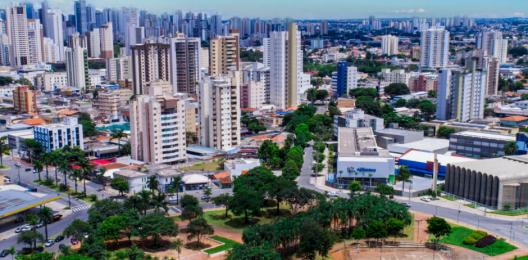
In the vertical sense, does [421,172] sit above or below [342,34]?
below

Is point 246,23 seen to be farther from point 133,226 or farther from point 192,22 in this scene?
point 133,226

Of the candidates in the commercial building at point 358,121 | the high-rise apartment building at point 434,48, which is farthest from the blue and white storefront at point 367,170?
the high-rise apartment building at point 434,48

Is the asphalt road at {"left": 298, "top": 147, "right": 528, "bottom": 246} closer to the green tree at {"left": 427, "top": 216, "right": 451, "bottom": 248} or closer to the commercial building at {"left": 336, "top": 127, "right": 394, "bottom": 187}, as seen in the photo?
the commercial building at {"left": 336, "top": 127, "right": 394, "bottom": 187}

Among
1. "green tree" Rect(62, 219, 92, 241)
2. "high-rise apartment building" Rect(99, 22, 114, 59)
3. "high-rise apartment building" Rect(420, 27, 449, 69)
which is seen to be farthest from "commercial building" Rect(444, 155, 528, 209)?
"high-rise apartment building" Rect(99, 22, 114, 59)

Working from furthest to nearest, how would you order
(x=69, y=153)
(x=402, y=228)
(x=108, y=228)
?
(x=69, y=153) < (x=402, y=228) < (x=108, y=228)

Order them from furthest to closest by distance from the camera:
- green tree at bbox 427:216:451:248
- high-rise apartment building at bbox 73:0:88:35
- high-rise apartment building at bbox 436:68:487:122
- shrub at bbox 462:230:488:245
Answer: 1. high-rise apartment building at bbox 73:0:88:35
2. high-rise apartment building at bbox 436:68:487:122
3. shrub at bbox 462:230:488:245
4. green tree at bbox 427:216:451:248

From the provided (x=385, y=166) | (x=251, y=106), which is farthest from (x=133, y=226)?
(x=251, y=106)
